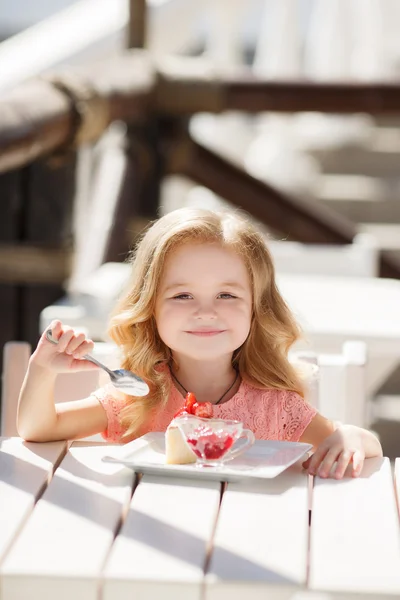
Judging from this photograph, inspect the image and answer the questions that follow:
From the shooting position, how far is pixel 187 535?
1294 mm

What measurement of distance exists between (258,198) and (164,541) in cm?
335

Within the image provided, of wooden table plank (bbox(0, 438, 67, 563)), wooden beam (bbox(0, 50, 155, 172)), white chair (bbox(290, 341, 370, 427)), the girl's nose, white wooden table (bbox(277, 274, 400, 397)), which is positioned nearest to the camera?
wooden table plank (bbox(0, 438, 67, 563))

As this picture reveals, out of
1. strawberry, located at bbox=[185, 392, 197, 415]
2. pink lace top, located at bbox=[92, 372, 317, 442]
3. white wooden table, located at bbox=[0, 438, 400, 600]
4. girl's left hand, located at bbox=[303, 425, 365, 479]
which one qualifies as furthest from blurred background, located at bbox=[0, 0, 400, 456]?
white wooden table, located at bbox=[0, 438, 400, 600]

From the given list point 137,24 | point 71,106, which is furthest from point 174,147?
point 71,106

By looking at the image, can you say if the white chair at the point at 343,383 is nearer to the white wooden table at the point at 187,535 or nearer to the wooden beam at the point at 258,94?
the white wooden table at the point at 187,535

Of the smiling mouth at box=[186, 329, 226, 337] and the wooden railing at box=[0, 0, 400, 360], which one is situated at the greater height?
the wooden railing at box=[0, 0, 400, 360]

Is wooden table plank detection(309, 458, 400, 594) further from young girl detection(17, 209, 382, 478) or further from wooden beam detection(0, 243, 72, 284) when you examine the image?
wooden beam detection(0, 243, 72, 284)

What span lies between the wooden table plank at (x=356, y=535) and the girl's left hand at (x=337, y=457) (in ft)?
0.06

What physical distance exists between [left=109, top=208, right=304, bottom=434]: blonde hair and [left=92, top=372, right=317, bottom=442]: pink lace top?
19mm

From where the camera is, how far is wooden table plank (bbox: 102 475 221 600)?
45.8 inches

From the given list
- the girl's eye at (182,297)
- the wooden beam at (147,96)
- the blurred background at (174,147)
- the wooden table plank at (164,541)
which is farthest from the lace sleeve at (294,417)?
the wooden beam at (147,96)

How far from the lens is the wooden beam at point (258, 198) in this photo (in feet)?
14.8

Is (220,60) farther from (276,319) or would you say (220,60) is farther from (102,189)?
(276,319)

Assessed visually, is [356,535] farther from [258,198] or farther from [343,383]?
[258,198]
